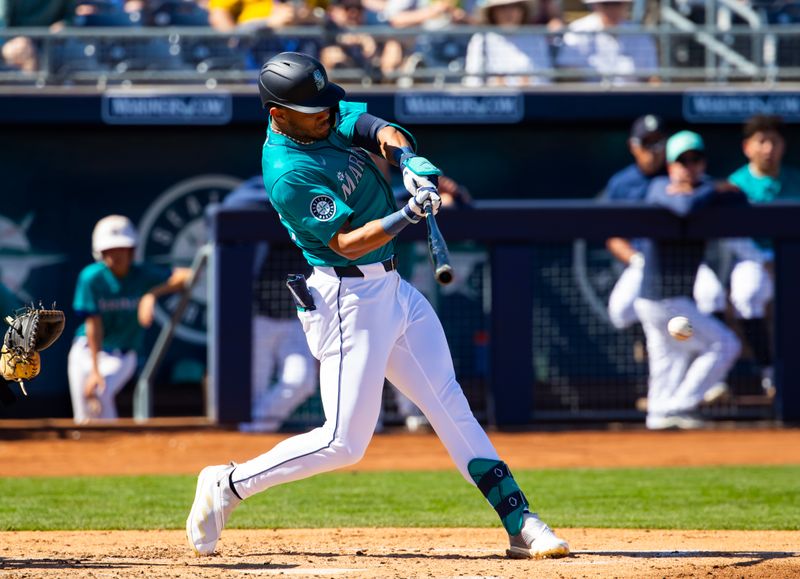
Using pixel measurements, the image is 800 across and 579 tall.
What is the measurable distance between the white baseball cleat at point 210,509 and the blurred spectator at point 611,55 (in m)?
6.12

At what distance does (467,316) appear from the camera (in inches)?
384

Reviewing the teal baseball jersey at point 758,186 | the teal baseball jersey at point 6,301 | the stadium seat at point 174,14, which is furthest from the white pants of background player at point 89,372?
the teal baseball jersey at point 758,186

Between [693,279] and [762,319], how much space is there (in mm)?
611

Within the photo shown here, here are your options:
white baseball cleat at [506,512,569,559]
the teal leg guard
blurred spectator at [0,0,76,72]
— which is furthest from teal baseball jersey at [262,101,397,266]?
blurred spectator at [0,0,76,72]

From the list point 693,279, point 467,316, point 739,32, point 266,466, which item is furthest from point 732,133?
point 266,466

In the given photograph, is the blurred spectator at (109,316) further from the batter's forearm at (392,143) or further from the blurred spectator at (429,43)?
the batter's forearm at (392,143)

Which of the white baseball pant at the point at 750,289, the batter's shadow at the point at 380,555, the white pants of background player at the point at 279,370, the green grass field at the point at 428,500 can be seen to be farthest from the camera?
the white baseball pant at the point at 750,289

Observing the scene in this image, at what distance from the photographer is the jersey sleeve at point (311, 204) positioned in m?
4.45

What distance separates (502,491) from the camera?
468 centimetres

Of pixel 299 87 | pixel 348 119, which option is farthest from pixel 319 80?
pixel 348 119

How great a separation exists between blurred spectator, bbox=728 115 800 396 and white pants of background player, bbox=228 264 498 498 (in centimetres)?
532

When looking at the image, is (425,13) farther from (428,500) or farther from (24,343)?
(24,343)

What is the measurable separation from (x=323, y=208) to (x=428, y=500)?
271 centimetres

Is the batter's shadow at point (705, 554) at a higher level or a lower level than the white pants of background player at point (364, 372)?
lower
